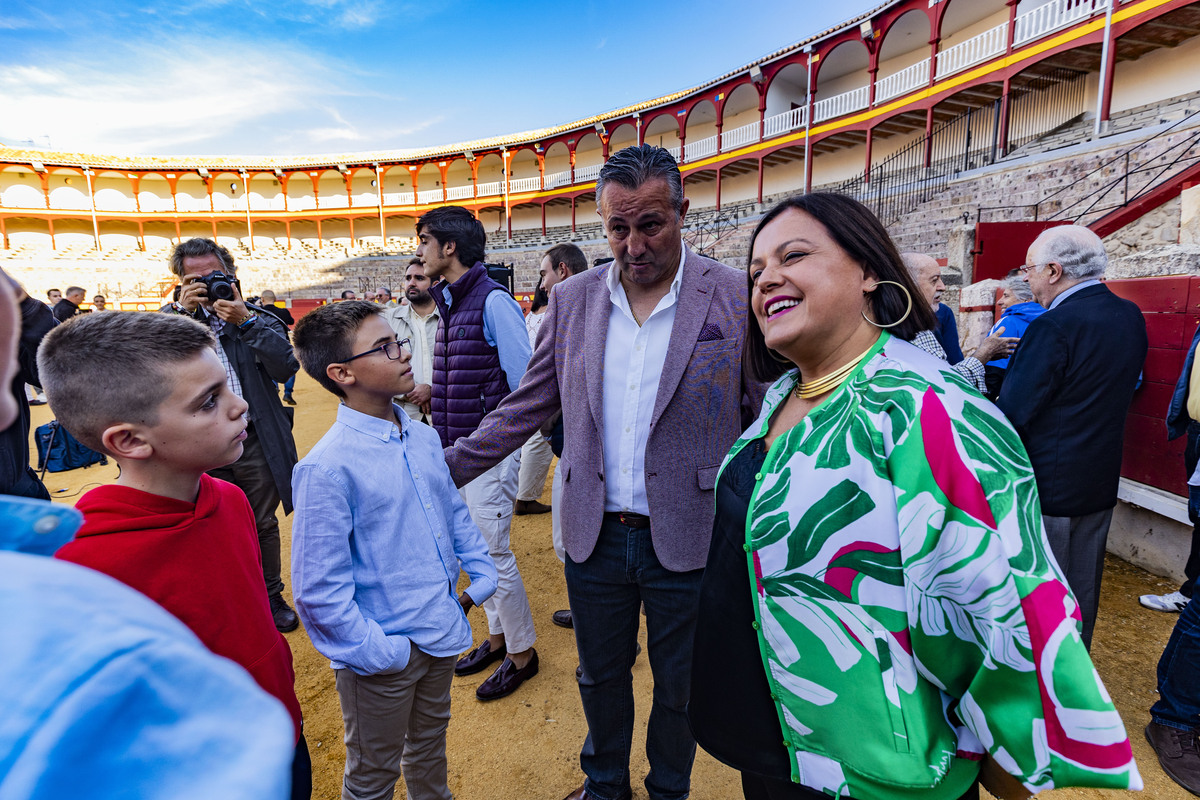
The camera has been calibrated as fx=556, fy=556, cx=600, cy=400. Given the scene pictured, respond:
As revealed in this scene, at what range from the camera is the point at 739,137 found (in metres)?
24.2

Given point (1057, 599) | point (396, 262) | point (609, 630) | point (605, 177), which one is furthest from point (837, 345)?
point (396, 262)

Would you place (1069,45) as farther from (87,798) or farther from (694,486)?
(87,798)

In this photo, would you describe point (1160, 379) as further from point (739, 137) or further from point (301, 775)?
point (739, 137)

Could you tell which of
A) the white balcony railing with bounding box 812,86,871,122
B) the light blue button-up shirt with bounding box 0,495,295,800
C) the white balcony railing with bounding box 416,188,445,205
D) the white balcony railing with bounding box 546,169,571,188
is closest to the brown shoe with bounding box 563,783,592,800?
the light blue button-up shirt with bounding box 0,495,295,800

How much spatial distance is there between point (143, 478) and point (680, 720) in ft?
5.84

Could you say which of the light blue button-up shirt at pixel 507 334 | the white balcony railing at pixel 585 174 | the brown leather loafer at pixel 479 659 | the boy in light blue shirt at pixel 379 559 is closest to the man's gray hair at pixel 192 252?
the light blue button-up shirt at pixel 507 334

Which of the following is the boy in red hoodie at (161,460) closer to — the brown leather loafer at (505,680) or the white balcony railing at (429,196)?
the brown leather loafer at (505,680)

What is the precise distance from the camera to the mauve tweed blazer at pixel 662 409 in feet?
5.96

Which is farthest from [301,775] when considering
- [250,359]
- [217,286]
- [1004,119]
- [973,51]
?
[973,51]

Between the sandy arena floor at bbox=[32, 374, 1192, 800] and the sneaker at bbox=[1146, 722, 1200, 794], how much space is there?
0.04 m

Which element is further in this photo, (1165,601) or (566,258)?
(566,258)

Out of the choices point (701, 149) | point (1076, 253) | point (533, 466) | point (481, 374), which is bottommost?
point (533, 466)

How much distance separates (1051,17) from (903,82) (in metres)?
4.36

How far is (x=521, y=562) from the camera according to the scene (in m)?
4.39
